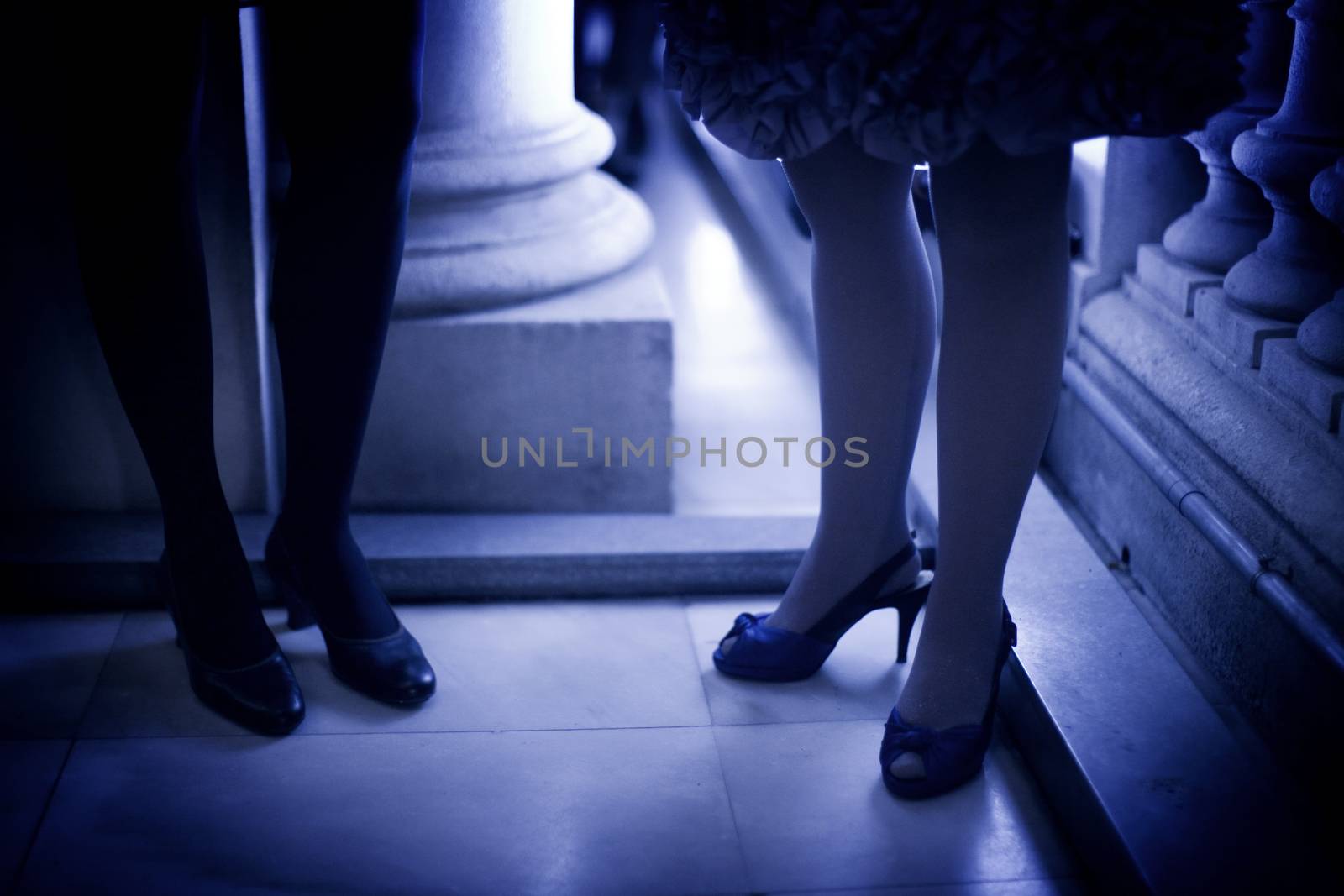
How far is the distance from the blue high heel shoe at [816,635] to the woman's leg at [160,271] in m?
0.51

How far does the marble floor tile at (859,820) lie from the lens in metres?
1.24

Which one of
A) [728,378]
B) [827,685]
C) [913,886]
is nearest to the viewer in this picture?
[913,886]

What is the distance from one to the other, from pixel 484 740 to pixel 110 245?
0.60 meters

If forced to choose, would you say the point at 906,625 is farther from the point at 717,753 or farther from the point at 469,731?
the point at 469,731

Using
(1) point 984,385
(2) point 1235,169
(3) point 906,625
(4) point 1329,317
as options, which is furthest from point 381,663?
(2) point 1235,169

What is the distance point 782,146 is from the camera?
4.01 feet

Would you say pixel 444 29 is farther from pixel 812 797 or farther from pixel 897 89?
pixel 812 797

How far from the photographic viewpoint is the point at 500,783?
136 cm

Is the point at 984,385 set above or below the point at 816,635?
above

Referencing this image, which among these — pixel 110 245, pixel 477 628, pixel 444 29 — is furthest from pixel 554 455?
pixel 110 245

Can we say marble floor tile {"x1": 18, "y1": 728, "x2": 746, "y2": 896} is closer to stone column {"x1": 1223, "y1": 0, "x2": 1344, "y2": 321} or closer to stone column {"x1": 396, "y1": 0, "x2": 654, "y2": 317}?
stone column {"x1": 396, "y1": 0, "x2": 654, "y2": 317}

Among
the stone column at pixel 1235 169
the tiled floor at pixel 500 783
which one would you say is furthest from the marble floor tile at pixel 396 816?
the stone column at pixel 1235 169

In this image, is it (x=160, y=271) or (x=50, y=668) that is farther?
(x=50, y=668)

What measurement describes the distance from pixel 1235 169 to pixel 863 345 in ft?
2.06
